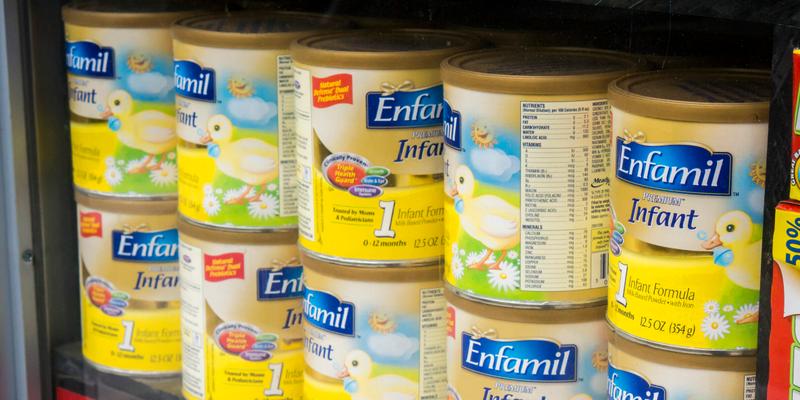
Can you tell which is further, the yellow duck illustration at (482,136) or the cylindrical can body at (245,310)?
the cylindrical can body at (245,310)

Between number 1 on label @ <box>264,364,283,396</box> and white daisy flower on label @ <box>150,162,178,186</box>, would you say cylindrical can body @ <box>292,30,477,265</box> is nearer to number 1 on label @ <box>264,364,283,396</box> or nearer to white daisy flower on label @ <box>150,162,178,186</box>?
number 1 on label @ <box>264,364,283,396</box>

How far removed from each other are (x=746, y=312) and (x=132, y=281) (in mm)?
1174

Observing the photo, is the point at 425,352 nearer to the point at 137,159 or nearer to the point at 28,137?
the point at 137,159

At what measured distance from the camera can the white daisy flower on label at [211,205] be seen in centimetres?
181

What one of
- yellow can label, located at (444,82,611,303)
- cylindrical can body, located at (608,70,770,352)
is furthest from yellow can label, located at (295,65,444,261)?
cylindrical can body, located at (608,70,770,352)

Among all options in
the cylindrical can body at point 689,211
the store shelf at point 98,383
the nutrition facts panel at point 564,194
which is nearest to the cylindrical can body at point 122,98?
the store shelf at point 98,383

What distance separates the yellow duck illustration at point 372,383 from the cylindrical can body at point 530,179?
0.77ft

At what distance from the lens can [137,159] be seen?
2021 mm

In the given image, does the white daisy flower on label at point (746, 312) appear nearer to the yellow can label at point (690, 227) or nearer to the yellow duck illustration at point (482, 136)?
the yellow can label at point (690, 227)

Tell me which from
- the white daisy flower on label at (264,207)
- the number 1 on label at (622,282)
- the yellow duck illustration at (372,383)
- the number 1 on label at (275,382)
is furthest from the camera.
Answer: the number 1 on label at (275,382)

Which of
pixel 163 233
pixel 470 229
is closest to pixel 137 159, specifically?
pixel 163 233

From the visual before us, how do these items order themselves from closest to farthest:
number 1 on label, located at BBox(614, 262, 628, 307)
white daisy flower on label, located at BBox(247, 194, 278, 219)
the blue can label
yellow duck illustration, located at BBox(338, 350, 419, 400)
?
number 1 on label, located at BBox(614, 262, 628, 307) → the blue can label → yellow duck illustration, located at BBox(338, 350, 419, 400) → white daisy flower on label, located at BBox(247, 194, 278, 219)

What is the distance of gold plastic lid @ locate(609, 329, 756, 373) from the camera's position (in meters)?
1.30

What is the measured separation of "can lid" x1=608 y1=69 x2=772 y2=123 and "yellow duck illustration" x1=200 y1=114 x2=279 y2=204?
59 cm
